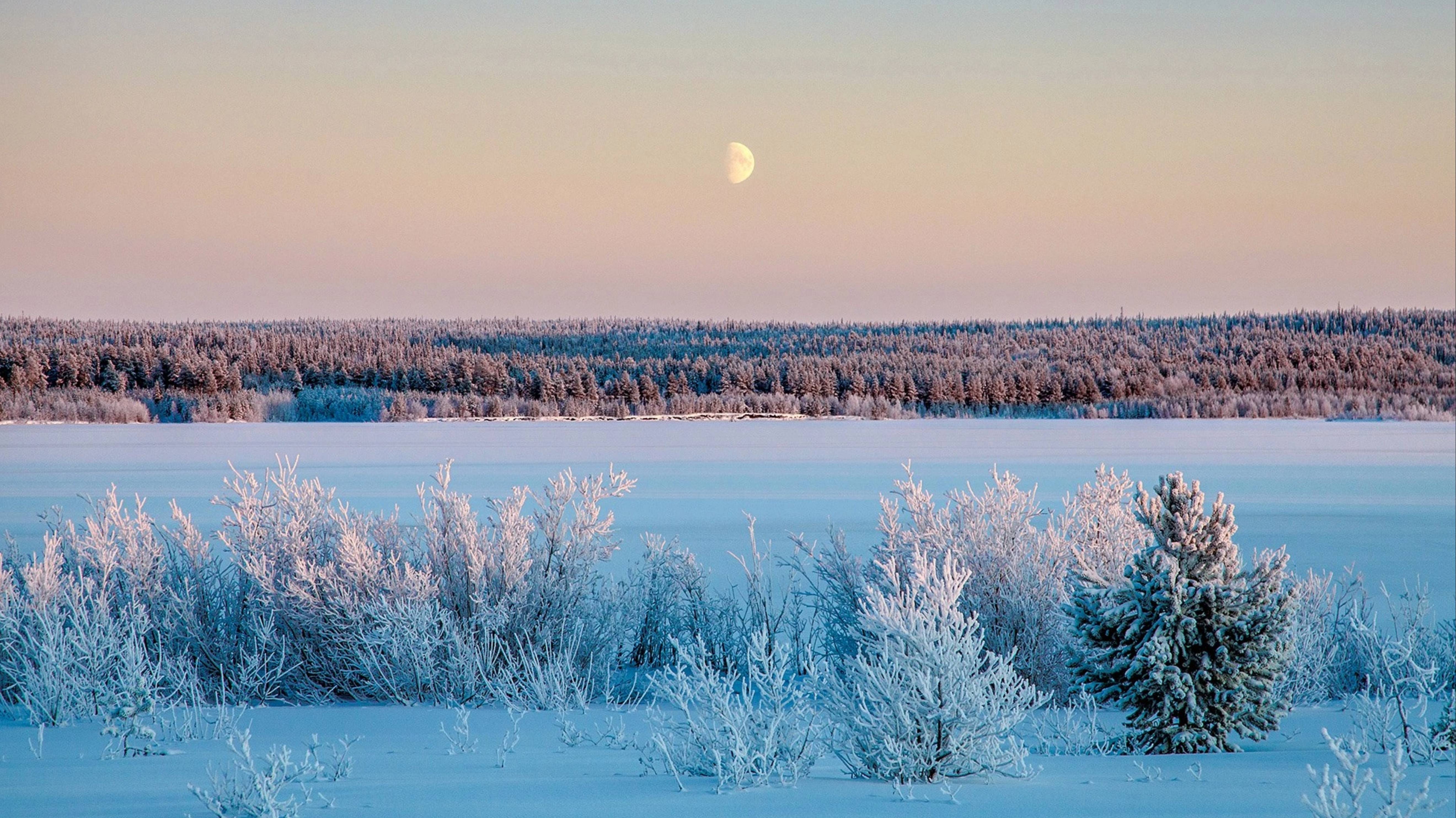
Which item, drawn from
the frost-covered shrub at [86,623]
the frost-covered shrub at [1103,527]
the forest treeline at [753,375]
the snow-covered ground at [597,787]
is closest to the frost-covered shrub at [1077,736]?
the snow-covered ground at [597,787]

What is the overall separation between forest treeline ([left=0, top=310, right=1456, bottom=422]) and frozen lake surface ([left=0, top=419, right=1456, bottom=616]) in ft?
27.9

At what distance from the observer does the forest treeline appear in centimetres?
4612

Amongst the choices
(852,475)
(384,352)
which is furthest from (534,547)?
(384,352)

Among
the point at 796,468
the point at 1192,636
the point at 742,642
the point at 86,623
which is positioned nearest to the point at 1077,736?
the point at 1192,636

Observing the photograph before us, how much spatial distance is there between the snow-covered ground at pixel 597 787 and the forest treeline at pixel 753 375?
131ft

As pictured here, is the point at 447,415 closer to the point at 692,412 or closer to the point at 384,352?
the point at 692,412

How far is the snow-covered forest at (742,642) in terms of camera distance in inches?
155

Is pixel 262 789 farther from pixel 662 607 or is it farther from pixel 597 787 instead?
pixel 662 607

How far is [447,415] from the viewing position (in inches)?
1839

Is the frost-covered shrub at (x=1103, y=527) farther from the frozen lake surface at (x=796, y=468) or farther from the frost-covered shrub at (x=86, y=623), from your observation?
the frost-covered shrub at (x=86, y=623)

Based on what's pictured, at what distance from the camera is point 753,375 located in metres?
60.2

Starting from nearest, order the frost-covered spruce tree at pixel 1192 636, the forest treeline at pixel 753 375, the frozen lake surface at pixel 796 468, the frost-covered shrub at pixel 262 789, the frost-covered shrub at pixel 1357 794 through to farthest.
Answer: the frost-covered shrub at pixel 1357 794 < the frost-covered shrub at pixel 262 789 < the frost-covered spruce tree at pixel 1192 636 < the frozen lake surface at pixel 796 468 < the forest treeline at pixel 753 375

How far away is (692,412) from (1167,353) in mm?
28129

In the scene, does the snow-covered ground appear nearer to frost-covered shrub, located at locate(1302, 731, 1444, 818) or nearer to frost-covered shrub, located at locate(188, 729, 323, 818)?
frost-covered shrub, located at locate(188, 729, 323, 818)
